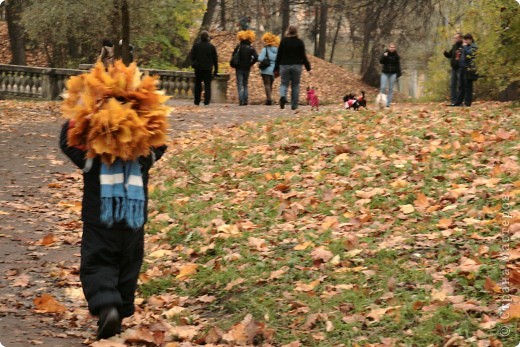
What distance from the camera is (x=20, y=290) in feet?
25.3

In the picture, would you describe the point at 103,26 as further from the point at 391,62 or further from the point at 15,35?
the point at 391,62

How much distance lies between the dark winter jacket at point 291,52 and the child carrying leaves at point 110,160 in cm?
1379

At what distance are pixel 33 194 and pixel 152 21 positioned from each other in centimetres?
2302

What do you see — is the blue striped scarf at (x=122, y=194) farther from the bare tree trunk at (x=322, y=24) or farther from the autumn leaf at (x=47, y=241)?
the bare tree trunk at (x=322, y=24)

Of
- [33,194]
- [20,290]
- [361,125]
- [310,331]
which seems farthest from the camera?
[361,125]

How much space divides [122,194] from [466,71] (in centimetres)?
1708

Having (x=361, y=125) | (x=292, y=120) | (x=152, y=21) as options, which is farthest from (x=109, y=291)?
(x=152, y=21)

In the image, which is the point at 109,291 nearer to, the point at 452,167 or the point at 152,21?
the point at 452,167


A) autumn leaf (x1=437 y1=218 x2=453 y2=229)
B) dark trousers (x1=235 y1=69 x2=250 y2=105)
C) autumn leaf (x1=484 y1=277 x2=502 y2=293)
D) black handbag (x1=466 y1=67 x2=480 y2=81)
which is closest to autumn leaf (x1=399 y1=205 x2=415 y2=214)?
autumn leaf (x1=437 y1=218 x2=453 y2=229)

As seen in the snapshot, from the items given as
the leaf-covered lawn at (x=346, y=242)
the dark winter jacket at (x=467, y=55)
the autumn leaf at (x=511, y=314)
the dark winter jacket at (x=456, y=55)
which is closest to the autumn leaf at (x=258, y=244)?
the leaf-covered lawn at (x=346, y=242)

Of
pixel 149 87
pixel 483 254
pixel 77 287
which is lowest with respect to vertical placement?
pixel 77 287

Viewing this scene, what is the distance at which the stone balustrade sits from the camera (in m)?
29.6

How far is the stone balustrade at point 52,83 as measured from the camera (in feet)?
97.2

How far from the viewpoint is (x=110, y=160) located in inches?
246
